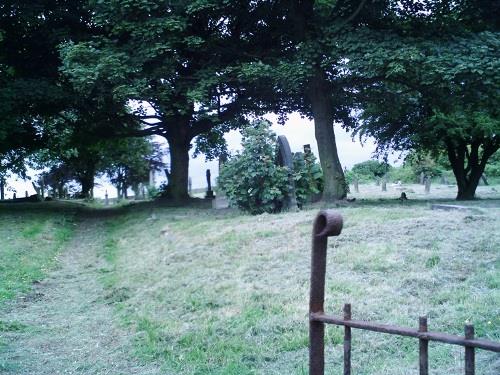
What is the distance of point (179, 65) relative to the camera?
19.0m

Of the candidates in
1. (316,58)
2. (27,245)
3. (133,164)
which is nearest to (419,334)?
(27,245)

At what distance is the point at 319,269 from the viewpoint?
9.55 feet

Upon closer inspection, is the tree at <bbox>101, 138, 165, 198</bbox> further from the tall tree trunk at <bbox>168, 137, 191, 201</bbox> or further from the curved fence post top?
the curved fence post top

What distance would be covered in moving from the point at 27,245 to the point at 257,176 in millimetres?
5655

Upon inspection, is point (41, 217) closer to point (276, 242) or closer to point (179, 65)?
point (179, 65)

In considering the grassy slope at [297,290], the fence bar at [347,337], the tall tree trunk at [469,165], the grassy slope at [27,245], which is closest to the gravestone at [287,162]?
the grassy slope at [297,290]

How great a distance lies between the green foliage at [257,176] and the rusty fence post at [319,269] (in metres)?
10.8

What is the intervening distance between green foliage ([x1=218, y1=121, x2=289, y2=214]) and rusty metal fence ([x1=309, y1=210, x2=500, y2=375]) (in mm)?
10798

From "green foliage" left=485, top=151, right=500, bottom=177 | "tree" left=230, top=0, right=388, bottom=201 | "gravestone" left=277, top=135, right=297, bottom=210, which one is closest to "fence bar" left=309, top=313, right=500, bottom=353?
"gravestone" left=277, top=135, right=297, bottom=210

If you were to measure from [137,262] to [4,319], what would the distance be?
→ 11.2 ft

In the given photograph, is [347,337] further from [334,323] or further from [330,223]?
[330,223]

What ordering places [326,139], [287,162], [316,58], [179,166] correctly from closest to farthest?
[287,162] → [316,58] → [326,139] → [179,166]

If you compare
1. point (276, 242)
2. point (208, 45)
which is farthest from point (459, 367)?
point (208, 45)

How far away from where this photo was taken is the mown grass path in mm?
5891
